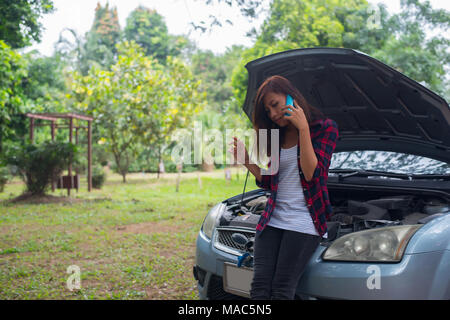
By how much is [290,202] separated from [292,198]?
0.08 feet

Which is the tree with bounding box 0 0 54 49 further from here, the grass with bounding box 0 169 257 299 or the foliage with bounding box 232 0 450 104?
the foliage with bounding box 232 0 450 104

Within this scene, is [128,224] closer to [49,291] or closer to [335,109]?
[49,291]

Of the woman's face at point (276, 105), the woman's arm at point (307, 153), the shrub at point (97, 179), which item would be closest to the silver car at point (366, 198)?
the woman's arm at point (307, 153)

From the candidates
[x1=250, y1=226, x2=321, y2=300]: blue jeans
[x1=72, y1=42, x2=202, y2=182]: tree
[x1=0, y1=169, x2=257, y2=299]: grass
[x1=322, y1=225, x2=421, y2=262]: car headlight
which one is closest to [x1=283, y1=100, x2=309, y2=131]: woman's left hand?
[x1=250, y1=226, x2=321, y2=300]: blue jeans

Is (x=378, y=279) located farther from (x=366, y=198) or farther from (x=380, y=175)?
(x=366, y=198)

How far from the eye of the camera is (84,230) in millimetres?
7074

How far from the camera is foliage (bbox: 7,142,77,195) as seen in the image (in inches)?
392

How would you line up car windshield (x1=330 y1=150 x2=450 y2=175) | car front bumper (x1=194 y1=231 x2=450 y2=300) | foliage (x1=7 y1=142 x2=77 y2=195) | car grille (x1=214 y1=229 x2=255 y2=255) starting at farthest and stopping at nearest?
foliage (x1=7 y1=142 x2=77 y2=195) → car windshield (x1=330 y1=150 x2=450 y2=175) → car grille (x1=214 y1=229 x2=255 y2=255) → car front bumper (x1=194 y1=231 x2=450 y2=300)

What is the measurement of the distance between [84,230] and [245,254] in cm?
538

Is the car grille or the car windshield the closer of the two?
the car grille

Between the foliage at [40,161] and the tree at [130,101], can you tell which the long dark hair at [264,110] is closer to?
the foliage at [40,161]

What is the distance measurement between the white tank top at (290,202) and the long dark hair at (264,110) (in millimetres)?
163

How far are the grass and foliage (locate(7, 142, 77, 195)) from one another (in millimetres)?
765
